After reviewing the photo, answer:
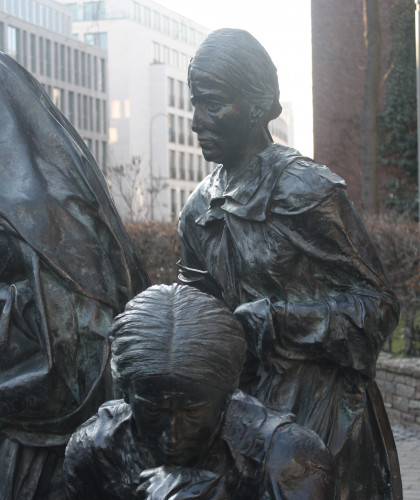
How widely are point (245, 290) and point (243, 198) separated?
0.32 meters

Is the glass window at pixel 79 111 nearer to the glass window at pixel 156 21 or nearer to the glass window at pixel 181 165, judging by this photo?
the glass window at pixel 181 165

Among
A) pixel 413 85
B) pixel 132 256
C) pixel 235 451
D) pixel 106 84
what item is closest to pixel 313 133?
pixel 413 85

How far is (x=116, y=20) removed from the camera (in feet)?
268

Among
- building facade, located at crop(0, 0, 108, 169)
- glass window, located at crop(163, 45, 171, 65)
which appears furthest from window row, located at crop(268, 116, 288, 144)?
building facade, located at crop(0, 0, 108, 169)

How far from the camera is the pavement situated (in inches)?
373

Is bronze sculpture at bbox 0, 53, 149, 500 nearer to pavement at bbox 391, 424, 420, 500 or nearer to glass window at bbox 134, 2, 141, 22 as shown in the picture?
pavement at bbox 391, 424, 420, 500

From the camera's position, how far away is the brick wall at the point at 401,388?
12992 millimetres

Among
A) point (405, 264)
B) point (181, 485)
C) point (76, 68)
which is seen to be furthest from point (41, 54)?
point (181, 485)

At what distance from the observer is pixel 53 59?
7138cm

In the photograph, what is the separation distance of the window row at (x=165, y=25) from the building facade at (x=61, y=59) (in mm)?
7549

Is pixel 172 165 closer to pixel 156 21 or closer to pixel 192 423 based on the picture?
pixel 156 21

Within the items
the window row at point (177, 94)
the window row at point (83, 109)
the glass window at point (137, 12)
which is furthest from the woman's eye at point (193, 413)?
the window row at point (177, 94)

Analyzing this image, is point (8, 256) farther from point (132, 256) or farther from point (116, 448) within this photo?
point (116, 448)

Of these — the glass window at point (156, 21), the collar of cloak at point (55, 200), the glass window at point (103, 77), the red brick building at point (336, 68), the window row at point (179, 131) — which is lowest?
the collar of cloak at point (55, 200)
